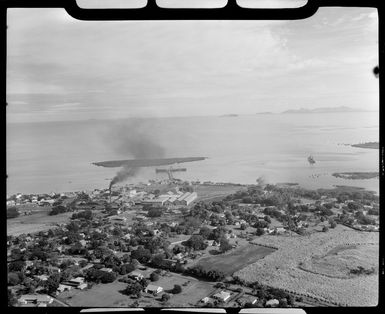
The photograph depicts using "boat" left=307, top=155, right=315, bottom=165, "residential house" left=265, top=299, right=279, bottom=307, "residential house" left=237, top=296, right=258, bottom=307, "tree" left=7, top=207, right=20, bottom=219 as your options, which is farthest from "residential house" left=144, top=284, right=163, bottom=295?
"boat" left=307, top=155, right=315, bottom=165

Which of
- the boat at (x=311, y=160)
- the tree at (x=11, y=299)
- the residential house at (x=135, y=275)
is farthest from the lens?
the boat at (x=311, y=160)

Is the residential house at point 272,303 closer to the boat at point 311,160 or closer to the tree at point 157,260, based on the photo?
the tree at point 157,260

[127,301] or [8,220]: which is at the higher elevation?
[8,220]

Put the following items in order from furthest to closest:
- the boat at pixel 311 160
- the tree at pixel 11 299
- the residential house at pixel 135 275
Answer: the boat at pixel 311 160 < the residential house at pixel 135 275 < the tree at pixel 11 299

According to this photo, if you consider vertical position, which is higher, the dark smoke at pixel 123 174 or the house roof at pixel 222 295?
the dark smoke at pixel 123 174

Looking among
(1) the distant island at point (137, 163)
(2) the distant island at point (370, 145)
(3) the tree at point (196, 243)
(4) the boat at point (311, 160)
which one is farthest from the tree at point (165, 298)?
(2) the distant island at point (370, 145)

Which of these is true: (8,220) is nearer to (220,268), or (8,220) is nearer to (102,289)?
(102,289)

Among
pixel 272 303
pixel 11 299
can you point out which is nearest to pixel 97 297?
pixel 11 299
